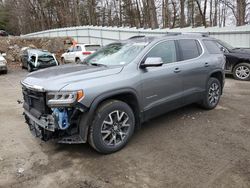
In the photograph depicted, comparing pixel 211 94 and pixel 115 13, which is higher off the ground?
pixel 115 13

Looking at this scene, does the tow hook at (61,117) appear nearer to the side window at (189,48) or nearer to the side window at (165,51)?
the side window at (165,51)

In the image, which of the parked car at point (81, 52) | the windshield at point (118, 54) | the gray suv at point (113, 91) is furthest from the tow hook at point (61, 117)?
the parked car at point (81, 52)

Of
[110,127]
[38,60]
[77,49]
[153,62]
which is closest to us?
[110,127]

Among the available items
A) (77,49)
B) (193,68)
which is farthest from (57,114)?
(77,49)

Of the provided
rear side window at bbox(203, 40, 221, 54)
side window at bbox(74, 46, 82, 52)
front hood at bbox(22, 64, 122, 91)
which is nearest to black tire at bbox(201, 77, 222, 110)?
rear side window at bbox(203, 40, 221, 54)

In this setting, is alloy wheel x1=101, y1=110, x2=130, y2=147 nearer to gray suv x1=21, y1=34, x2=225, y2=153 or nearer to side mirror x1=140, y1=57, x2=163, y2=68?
gray suv x1=21, y1=34, x2=225, y2=153

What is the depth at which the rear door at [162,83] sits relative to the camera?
4387 mm

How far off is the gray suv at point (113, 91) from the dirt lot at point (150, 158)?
12.9 inches

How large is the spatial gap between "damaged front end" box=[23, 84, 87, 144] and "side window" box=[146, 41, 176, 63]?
1.66 metres

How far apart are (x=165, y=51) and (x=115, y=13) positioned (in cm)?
3592

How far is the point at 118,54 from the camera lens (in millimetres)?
4746

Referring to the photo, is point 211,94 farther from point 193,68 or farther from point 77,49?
point 77,49

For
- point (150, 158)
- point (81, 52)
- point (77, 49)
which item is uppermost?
point (77, 49)

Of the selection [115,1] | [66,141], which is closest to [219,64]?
[66,141]
